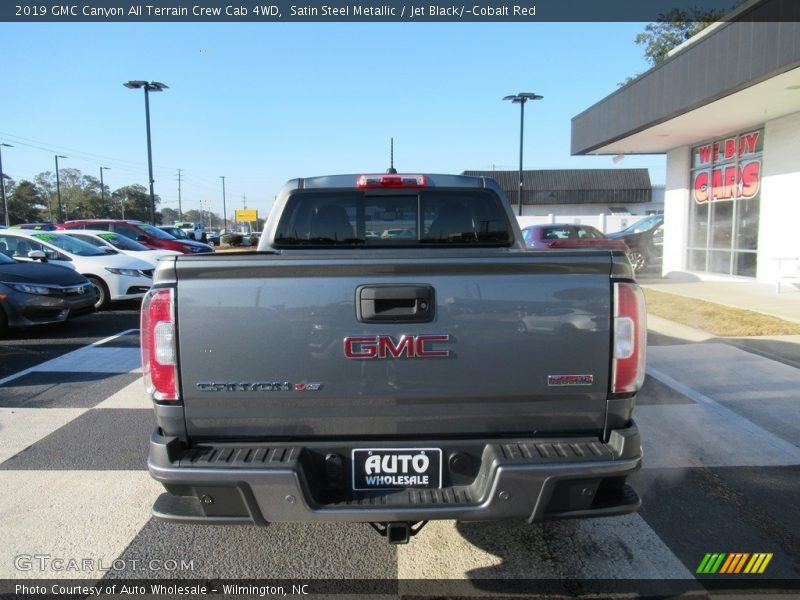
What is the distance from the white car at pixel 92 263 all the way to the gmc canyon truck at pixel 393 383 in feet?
32.2

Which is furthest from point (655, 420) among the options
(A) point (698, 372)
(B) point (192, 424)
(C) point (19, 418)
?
(C) point (19, 418)

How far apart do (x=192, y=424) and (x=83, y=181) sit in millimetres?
117949

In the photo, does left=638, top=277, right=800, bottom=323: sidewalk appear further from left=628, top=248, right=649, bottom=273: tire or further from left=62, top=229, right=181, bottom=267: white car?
left=62, top=229, right=181, bottom=267: white car

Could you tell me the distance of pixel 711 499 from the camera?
3.66 m

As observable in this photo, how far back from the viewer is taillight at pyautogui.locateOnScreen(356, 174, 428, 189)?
12.7 ft

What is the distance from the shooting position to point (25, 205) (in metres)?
75.8

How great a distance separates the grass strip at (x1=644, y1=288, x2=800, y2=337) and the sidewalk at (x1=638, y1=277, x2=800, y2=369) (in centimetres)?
21

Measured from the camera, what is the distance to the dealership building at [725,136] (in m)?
9.73

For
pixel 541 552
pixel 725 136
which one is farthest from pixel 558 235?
pixel 541 552

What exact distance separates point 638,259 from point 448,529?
1764 centimetres

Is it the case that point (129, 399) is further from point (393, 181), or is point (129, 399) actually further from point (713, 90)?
point (713, 90)

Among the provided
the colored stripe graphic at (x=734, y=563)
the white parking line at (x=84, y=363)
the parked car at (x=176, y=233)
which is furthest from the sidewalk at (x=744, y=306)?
the parked car at (x=176, y=233)

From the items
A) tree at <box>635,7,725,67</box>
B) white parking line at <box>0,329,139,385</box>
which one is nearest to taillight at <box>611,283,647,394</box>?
white parking line at <box>0,329,139,385</box>

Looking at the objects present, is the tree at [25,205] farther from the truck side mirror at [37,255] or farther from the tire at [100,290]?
the tire at [100,290]
